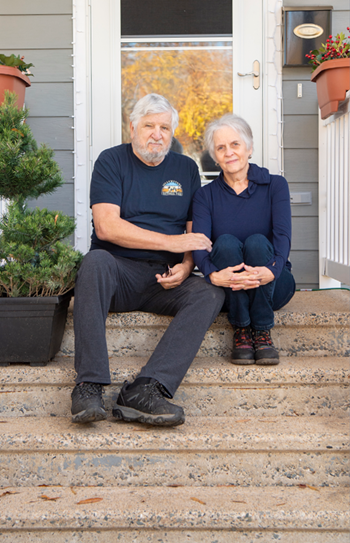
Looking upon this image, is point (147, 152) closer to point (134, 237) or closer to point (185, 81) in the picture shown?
point (134, 237)

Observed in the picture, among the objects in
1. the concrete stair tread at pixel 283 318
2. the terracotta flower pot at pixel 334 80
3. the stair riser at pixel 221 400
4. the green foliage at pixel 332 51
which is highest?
the green foliage at pixel 332 51

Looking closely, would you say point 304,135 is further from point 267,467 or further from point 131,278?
point 267,467

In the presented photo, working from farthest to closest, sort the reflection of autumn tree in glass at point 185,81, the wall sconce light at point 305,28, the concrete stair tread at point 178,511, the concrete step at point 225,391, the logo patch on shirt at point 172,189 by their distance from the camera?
1. the reflection of autumn tree in glass at point 185,81
2. the wall sconce light at point 305,28
3. the logo patch on shirt at point 172,189
4. the concrete step at point 225,391
5. the concrete stair tread at point 178,511

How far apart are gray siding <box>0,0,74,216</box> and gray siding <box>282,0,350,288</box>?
1.32 meters

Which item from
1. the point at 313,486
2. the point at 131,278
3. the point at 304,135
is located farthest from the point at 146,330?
the point at 304,135

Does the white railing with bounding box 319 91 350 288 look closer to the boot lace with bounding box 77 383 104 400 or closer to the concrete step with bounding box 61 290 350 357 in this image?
the concrete step with bounding box 61 290 350 357

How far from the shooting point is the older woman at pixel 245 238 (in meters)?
1.87

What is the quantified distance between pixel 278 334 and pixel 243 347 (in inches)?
10.5

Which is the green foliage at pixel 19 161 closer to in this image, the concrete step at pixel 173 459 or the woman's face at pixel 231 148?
the woman's face at pixel 231 148

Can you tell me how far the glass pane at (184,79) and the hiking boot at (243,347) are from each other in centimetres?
157

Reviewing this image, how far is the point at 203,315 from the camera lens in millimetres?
1767

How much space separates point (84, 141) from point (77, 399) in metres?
1.84

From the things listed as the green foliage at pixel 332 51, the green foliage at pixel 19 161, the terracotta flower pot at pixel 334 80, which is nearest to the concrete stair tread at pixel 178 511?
the green foliage at pixel 19 161

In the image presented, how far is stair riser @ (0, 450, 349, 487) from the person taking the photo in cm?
153
